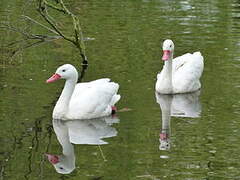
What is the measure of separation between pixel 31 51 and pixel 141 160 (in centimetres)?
700

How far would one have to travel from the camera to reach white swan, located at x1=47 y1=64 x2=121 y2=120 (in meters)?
14.6

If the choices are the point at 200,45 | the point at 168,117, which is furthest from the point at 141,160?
the point at 200,45

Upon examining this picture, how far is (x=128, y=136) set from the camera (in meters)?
13.4

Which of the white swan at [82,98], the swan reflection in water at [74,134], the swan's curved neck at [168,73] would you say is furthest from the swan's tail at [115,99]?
the swan's curved neck at [168,73]

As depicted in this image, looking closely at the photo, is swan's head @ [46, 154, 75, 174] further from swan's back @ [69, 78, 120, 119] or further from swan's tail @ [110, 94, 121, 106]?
swan's tail @ [110, 94, 121, 106]

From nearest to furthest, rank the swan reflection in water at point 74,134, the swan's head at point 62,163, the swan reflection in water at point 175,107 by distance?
the swan's head at point 62,163 < the swan reflection in water at point 74,134 < the swan reflection in water at point 175,107

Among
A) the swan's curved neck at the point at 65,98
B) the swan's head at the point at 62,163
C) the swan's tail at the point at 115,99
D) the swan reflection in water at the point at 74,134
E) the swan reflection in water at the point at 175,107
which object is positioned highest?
the swan's curved neck at the point at 65,98

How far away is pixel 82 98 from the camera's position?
48.6 ft

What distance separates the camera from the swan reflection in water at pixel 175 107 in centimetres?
1383

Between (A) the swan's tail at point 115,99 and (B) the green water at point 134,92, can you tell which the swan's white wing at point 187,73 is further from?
(A) the swan's tail at point 115,99

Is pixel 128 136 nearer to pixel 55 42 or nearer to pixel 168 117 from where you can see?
pixel 168 117

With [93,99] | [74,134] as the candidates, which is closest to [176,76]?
[93,99]

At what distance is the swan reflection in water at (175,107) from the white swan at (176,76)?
0.36ft

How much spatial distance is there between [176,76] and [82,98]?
2595 mm
